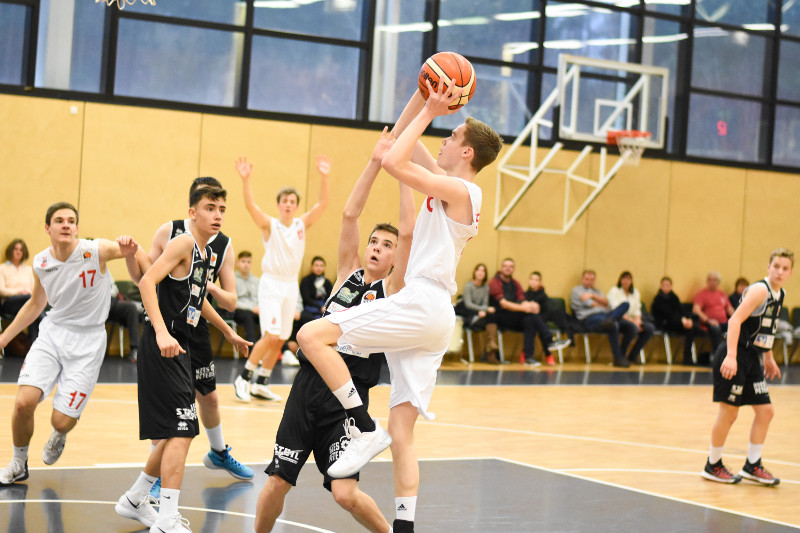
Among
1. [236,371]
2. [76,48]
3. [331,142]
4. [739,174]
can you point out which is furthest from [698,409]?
[76,48]

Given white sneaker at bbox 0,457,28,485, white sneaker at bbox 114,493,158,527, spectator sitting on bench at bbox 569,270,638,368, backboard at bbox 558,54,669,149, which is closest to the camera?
white sneaker at bbox 114,493,158,527

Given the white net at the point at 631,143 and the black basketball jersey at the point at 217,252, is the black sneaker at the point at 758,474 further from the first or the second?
the white net at the point at 631,143

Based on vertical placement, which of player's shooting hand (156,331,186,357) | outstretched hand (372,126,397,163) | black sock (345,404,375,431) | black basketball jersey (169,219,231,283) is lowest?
black sock (345,404,375,431)

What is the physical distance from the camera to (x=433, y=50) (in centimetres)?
1376

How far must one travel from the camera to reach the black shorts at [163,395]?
14.5ft

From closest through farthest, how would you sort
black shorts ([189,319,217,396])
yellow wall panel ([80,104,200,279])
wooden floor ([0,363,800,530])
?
black shorts ([189,319,217,396]) < wooden floor ([0,363,800,530]) < yellow wall panel ([80,104,200,279])

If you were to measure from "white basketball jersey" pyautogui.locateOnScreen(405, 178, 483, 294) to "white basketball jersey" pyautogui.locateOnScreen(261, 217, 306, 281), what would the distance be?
5.57 metres

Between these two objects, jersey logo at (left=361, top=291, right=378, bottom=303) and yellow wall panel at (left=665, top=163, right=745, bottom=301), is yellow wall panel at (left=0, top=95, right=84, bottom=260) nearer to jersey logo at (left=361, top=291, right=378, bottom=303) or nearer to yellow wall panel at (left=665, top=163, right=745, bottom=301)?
jersey logo at (left=361, top=291, right=378, bottom=303)

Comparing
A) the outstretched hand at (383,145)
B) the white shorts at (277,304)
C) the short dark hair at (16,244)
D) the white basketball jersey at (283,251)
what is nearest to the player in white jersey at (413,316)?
the outstretched hand at (383,145)

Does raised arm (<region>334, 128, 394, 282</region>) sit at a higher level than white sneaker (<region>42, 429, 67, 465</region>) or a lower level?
higher

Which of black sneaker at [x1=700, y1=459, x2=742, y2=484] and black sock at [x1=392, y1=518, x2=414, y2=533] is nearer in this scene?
black sock at [x1=392, y1=518, x2=414, y2=533]

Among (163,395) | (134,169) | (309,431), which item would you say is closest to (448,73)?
(309,431)

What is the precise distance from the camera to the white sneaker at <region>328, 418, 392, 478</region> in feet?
12.8

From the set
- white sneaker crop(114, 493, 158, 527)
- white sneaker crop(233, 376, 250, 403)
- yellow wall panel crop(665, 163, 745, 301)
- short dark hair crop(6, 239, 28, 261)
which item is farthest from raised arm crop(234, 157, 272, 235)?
yellow wall panel crop(665, 163, 745, 301)
